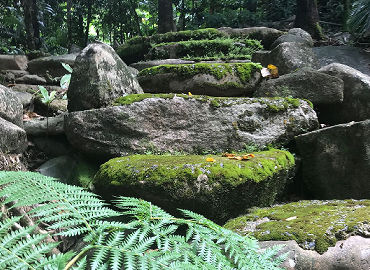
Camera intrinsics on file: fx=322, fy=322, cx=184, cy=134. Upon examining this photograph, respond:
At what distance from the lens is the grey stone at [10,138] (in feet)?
11.7

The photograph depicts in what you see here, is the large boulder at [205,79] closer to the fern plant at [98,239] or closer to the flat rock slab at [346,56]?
the fern plant at [98,239]

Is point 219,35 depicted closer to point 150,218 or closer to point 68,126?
point 68,126

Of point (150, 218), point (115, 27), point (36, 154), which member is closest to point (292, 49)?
point (36, 154)

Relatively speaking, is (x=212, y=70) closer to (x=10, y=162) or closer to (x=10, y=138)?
(x=10, y=138)

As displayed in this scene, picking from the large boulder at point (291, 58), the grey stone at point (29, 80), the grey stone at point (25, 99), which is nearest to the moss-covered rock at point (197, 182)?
the grey stone at point (25, 99)

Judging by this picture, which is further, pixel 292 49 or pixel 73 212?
pixel 292 49

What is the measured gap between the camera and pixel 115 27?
16297mm

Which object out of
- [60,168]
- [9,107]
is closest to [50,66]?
[9,107]

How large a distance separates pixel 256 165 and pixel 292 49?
13.1 feet

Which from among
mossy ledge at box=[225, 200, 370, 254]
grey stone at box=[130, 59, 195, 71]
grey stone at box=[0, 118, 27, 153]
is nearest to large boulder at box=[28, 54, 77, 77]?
grey stone at box=[130, 59, 195, 71]

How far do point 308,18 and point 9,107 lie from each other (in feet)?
34.8

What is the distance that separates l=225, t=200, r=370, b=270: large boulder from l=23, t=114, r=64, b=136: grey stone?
288 centimetres

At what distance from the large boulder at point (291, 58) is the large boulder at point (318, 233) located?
379cm

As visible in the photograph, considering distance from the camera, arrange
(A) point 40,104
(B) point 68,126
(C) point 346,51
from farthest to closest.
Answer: (C) point 346,51 → (A) point 40,104 → (B) point 68,126
